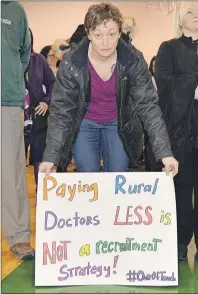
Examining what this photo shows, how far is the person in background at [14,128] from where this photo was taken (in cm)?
259

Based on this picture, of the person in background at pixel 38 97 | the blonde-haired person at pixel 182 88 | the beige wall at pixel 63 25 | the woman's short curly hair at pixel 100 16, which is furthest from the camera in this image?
the beige wall at pixel 63 25

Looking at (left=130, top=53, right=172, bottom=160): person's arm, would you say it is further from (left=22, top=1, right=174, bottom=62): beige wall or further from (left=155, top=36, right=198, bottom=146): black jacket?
(left=22, top=1, right=174, bottom=62): beige wall

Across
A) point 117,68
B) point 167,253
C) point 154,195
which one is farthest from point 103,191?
point 117,68

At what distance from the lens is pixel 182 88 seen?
8.20 ft

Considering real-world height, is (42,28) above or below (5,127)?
above

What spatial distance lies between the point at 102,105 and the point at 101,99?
32 millimetres

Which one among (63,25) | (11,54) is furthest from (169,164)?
(63,25)

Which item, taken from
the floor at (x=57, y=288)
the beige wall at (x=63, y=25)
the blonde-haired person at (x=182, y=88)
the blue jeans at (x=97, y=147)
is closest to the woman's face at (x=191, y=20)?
the blonde-haired person at (x=182, y=88)

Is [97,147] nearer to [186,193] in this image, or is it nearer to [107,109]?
[107,109]

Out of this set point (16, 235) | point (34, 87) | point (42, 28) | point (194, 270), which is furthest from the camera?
point (42, 28)

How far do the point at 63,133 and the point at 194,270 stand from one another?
3.17 feet

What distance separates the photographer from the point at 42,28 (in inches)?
336

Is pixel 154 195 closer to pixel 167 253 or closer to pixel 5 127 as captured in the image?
pixel 167 253

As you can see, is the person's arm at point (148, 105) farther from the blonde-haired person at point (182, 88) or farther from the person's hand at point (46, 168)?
the person's hand at point (46, 168)
